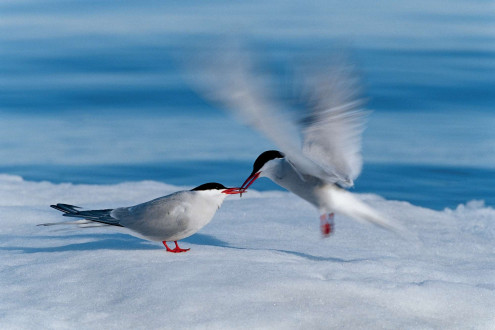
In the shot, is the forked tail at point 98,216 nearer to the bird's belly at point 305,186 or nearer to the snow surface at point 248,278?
the snow surface at point 248,278

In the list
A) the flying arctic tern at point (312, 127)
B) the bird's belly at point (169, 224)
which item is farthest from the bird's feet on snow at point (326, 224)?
the bird's belly at point (169, 224)

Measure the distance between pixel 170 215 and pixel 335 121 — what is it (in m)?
1.10

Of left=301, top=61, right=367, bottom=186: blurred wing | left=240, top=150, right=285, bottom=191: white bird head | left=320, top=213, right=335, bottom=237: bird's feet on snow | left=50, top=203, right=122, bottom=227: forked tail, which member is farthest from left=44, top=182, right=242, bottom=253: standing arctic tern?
left=320, top=213, right=335, bottom=237: bird's feet on snow

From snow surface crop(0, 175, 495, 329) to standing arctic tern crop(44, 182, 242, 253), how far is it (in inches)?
5.3

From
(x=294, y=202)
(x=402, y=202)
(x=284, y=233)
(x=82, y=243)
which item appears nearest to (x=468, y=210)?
(x=402, y=202)

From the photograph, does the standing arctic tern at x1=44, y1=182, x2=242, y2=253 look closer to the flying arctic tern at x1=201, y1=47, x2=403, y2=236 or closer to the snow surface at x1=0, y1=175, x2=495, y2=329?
the snow surface at x1=0, y1=175, x2=495, y2=329

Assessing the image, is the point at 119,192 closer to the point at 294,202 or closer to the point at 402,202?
the point at 294,202

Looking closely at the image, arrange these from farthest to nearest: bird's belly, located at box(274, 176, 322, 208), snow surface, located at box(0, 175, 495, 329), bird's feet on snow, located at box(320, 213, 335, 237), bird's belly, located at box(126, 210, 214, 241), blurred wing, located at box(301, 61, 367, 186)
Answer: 1. bird's feet on snow, located at box(320, 213, 335, 237)
2. bird's belly, located at box(274, 176, 322, 208)
3. bird's belly, located at box(126, 210, 214, 241)
4. blurred wing, located at box(301, 61, 367, 186)
5. snow surface, located at box(0, 175, 495, 329)

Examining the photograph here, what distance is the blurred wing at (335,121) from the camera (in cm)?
376

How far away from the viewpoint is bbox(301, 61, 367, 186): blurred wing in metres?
3.76

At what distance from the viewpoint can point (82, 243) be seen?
4.57 m

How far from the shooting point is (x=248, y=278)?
369cm

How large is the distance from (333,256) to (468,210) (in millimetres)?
2405

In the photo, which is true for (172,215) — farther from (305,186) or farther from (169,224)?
(305,186)
